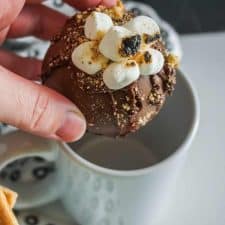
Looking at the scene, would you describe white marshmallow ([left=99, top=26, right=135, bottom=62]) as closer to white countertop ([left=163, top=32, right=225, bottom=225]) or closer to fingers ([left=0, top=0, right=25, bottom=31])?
fingers ([left=0, top=0, right=25, bottom=31])

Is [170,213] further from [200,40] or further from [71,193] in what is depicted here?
[200,40]

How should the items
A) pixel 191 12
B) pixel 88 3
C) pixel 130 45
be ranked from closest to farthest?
pixel 130 45
pixel 88 3
pixel 191 12

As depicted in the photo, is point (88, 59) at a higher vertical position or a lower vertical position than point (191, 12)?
higher

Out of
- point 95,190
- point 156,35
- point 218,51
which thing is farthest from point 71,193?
point 218,51

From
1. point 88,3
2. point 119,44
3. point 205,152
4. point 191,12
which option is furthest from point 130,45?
point 191,12

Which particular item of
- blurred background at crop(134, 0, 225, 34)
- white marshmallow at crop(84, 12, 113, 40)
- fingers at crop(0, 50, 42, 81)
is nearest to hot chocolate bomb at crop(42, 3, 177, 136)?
white marshmallow at crop(84, 12, 113, 40)

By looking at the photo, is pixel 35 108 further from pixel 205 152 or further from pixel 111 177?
pixel 205 152

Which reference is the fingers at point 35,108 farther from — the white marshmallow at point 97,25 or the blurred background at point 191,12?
the blurred background at point 191,12
